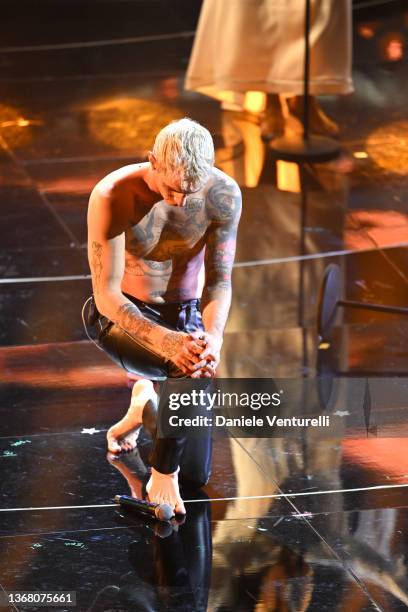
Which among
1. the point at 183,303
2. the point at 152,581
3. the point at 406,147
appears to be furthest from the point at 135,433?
the point at 406,147

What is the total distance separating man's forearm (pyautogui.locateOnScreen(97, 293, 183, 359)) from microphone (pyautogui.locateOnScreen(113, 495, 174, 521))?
0.49m

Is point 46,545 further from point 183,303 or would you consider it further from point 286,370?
point 286,370

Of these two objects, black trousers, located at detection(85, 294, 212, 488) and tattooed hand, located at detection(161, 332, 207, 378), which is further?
black trousers, located at detection(85, 294, 212, 488)

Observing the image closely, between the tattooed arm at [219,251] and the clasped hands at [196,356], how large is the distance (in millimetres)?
156

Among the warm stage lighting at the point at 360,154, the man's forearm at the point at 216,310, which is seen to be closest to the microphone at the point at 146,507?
the man's forearm at the point at 216,310

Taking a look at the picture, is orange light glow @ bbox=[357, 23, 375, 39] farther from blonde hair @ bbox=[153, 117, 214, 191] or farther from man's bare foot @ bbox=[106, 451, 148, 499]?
blonde hair @ bbox=[153, 117, 214, 191]

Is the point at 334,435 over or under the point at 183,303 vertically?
under

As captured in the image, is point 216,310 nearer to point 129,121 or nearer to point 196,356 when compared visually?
point 196,356

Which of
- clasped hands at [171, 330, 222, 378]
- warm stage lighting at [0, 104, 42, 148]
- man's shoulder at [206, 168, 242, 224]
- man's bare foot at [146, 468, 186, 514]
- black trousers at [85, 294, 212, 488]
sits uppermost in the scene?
man's shoulder at [206, 168, 242, 224]

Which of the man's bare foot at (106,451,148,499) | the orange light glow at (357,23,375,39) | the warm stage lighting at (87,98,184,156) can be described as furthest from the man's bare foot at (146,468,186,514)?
the orange light glow at (357,23,375,39)

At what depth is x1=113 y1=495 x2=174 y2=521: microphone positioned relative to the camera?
418cm

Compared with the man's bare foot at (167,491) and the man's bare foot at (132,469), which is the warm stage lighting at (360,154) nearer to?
the man's bare foot at (132,469)

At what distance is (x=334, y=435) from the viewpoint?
188 inches

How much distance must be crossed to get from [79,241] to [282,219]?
1143 mm
